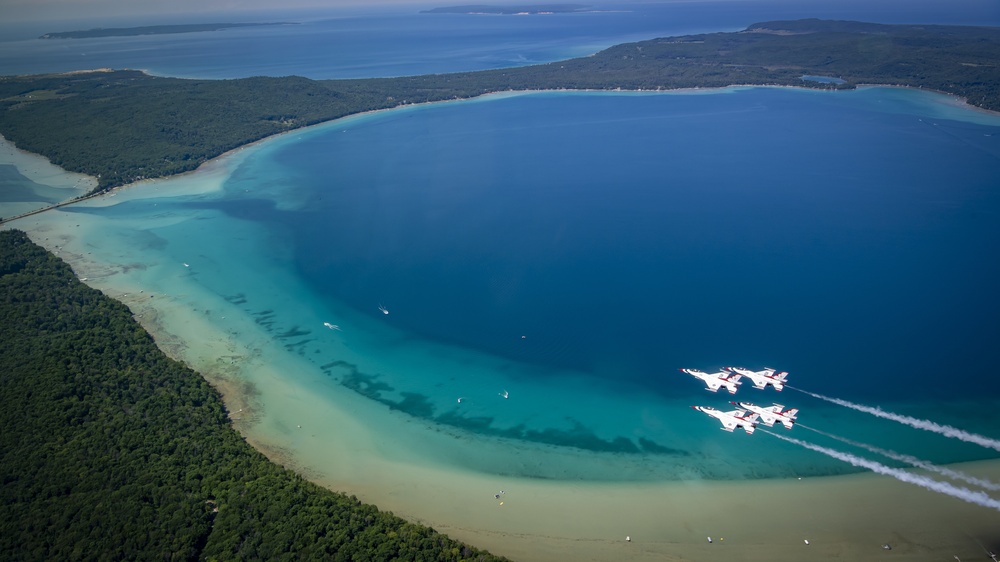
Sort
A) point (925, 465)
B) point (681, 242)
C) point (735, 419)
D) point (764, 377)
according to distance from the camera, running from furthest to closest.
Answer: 1. point (681, 242)
2. point (764, 377)
3. point (735, 419)
4. point (925, 465)

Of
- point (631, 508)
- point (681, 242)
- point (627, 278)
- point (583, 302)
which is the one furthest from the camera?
point (681, 242)

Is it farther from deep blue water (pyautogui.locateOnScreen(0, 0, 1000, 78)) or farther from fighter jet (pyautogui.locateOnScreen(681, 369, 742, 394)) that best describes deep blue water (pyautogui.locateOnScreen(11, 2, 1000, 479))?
deep blue water (pyautogui.locateOnScreen(0, 0, 1000, 78))

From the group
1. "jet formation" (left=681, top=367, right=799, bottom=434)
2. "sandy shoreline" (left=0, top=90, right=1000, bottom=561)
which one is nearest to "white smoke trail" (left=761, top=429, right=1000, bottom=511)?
"sandy shoreline" (left=0, top=90, right=1000, bottom=561)

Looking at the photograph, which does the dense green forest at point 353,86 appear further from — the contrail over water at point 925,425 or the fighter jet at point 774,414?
the contrail over water at point 925,425


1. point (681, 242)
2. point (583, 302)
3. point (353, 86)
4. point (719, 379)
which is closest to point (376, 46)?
point (353, 86)

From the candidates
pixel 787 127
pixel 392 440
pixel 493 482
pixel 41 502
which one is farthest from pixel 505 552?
pixel 787 127

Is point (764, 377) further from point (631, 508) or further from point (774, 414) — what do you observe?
point (631, 508)

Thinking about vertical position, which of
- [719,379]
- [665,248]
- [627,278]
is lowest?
[719,379]
